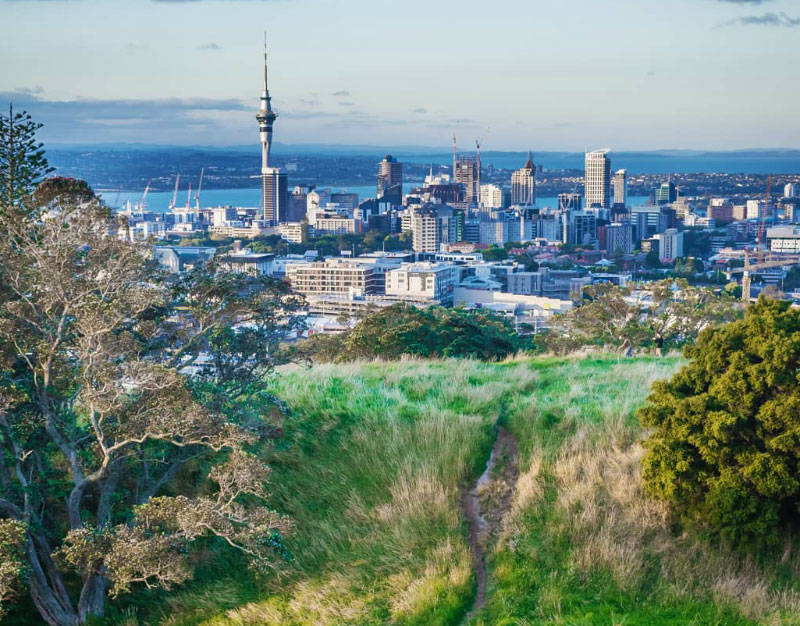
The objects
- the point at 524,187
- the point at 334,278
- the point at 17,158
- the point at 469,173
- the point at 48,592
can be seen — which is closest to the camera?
the point at 48,592

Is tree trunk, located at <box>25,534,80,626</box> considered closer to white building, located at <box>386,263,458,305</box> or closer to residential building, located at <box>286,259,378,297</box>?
white building, located at <box>386,263,458,305</box>

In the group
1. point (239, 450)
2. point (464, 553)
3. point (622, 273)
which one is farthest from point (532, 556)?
point (622, 273)

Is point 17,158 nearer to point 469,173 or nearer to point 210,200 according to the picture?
point 469,173

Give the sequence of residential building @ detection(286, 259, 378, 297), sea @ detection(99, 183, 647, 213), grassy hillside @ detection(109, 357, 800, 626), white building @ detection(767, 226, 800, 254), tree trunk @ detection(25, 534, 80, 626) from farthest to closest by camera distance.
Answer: sea @ detection(99, 183, 647, 213), white building @ detection(767, 226, 800, 254), residential building @ detection(286, 259, 378, 297), tree trunk @ detection(25, 534, 80, 626), grassy hillside @ detection(109, 357, 800, 626)

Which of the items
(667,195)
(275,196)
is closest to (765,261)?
(275,196)

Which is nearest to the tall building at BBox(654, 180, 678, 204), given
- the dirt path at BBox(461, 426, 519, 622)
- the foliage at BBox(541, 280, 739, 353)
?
the foliage at BBox(541, 280, 739, 353)

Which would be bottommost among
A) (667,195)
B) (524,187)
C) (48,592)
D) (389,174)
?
(48,592)

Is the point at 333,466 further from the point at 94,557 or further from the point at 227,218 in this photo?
the point at 227,218
